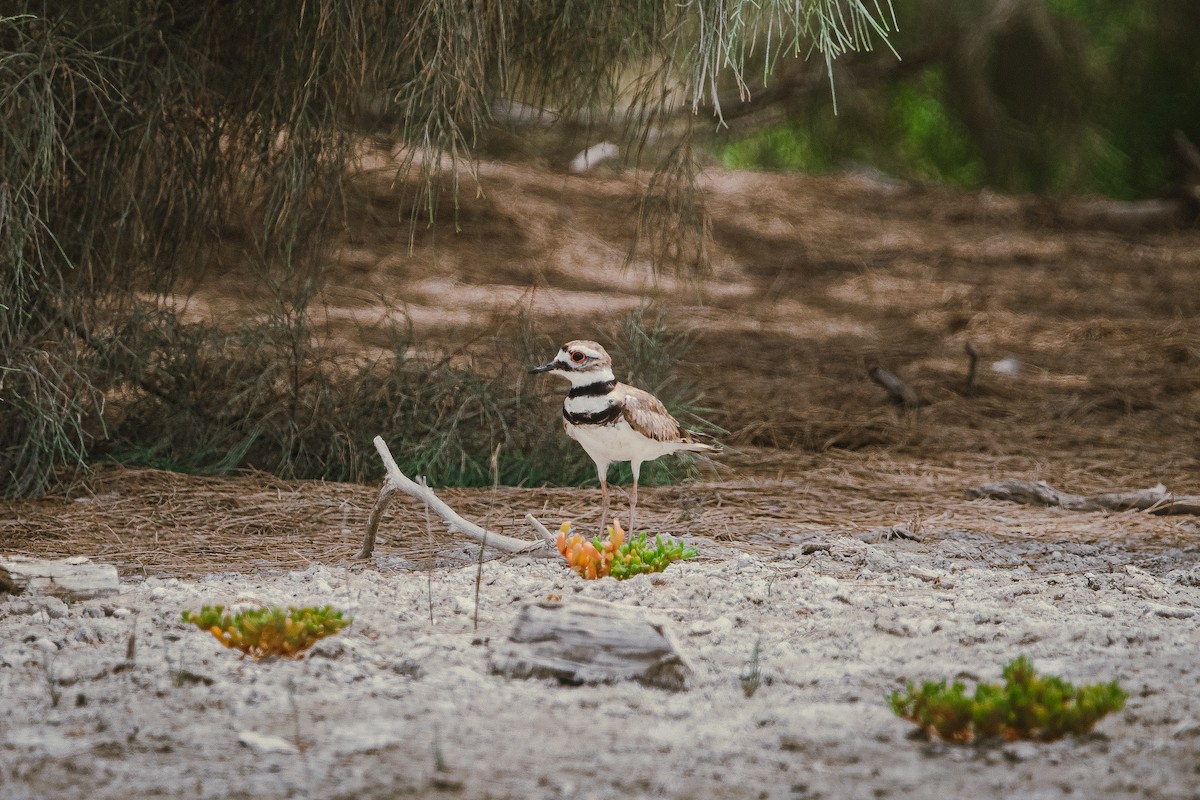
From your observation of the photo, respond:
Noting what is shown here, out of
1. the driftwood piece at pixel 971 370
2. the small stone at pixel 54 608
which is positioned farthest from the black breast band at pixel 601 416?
the driftwood piece at pixel 971 370

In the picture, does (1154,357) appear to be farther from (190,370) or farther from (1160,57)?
(190,370)

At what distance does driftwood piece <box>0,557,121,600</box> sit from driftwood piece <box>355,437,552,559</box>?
0.90 meters

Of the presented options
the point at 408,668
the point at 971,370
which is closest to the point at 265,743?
the point at 408,668

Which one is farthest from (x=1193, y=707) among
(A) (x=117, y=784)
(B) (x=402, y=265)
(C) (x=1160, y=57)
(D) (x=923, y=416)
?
(C) (x=1160, y=57)

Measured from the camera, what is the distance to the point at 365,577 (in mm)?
4277

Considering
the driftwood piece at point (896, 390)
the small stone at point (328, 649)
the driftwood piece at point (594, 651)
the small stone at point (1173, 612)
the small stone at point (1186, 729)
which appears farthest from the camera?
the driftwood piece at point (896, 390)

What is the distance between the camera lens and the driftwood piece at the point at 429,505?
174 inches

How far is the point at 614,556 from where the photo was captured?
4211 millimetres

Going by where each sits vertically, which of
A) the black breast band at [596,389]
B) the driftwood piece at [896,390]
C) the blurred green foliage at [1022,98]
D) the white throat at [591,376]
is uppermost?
the blurred green foliage at [1022,98]

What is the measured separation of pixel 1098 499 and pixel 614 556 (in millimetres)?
2637

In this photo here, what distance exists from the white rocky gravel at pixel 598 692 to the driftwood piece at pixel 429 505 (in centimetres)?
14

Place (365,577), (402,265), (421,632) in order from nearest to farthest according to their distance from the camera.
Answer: (421,632)
(365,577)
(402,265)

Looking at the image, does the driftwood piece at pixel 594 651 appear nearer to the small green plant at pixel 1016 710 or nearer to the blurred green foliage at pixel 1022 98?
the small green plant at pixel 1016 710

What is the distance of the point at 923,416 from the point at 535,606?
4651 millimetres
